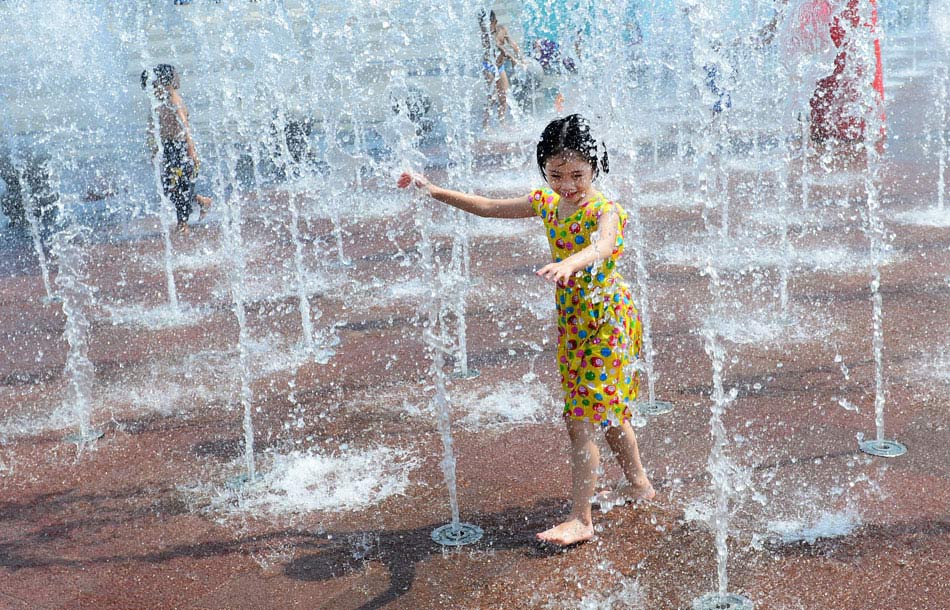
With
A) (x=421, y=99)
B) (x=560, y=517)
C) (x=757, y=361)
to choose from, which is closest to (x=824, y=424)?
(x=757, y=361)

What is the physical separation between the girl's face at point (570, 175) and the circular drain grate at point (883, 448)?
61.5 inches

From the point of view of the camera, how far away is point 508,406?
4641mm

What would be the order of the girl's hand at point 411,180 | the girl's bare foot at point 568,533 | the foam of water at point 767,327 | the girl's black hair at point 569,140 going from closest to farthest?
the girl's black hair at point 569,140 < the girl's bare foot at point 568,533 < the girl's hand at point 411,180 < the foam of water at point 767,327

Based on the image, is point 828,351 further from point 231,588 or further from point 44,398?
point 44,398

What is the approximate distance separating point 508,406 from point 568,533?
135cm

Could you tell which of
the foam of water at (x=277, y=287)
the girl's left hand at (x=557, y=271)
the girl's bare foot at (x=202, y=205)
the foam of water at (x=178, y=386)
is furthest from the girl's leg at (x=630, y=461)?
the girl's bare foot at (x=202, y=205)

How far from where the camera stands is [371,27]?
2344 cm

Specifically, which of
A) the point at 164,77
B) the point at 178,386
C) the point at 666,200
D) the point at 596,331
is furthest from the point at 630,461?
the point at 164,77

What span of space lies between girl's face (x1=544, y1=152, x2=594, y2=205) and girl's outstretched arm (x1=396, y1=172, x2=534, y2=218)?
195 millimetres

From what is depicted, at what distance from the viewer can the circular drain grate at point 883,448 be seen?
3.87 m

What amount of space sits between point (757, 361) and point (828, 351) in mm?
370

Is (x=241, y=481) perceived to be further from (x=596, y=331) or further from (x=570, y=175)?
(x=570, y=175)

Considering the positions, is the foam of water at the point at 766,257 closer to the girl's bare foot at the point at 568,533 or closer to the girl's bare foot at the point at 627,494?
the girl's bare foot at the point at 627,494

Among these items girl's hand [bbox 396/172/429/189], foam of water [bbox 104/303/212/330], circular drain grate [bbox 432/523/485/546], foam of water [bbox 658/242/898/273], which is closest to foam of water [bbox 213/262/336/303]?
foam of water [bbox 104/303/212/330]
